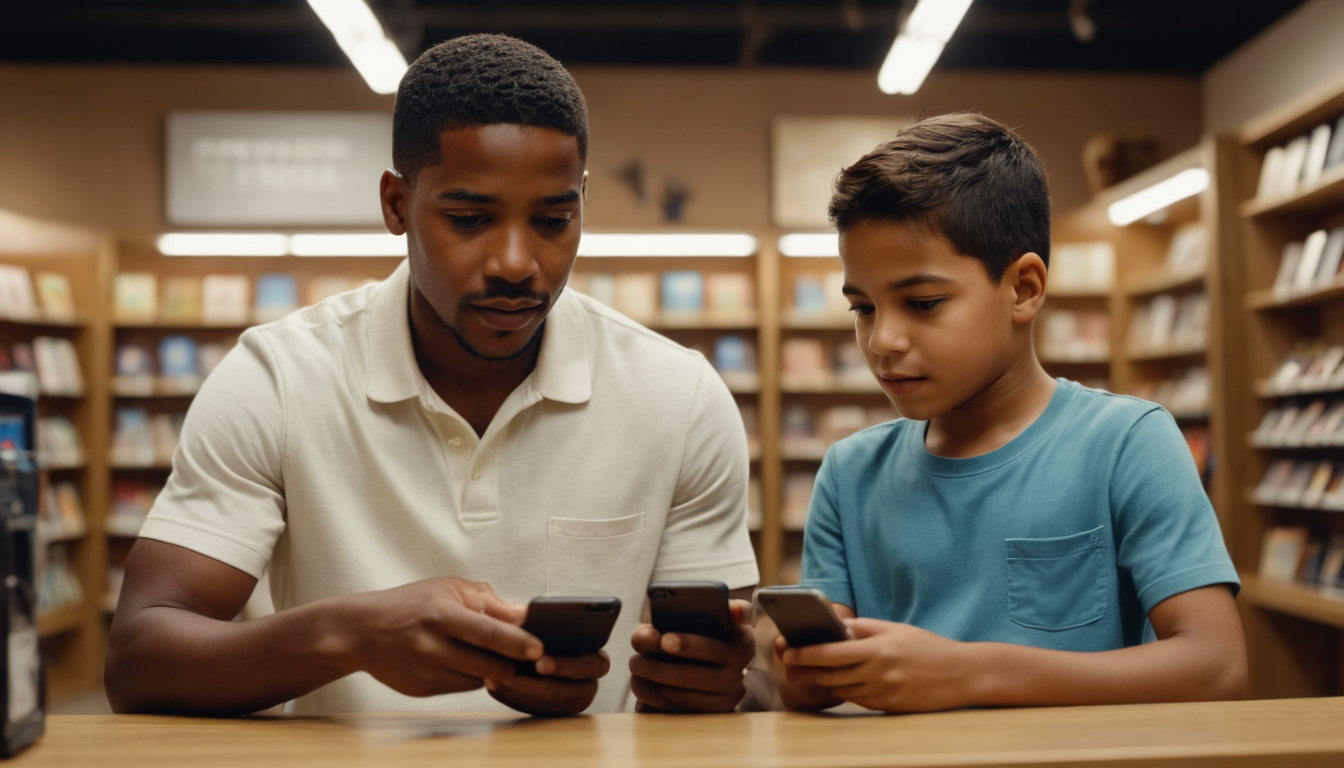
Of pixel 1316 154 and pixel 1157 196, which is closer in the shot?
pixel 1316 154

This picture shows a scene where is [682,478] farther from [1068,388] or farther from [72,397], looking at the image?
[72,397]

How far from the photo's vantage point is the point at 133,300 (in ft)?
19.1

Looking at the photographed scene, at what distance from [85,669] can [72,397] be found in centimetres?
155

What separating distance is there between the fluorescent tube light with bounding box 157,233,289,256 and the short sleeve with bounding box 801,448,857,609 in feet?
17.1

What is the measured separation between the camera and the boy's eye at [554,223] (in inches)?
52.2

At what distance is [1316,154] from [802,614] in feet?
14.2

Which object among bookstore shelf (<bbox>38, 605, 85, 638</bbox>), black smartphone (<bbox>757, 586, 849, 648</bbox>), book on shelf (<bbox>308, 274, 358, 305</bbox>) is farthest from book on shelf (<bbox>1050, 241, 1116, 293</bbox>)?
bookstore shelf (<bbox>38, 605, 85, 638</bbox>)

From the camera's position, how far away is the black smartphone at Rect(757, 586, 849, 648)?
91 centimetres

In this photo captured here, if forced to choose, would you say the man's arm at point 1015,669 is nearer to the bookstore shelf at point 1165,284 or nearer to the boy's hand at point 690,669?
the boy's hand at point 690,669

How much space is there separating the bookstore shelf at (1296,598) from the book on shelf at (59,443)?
603cm

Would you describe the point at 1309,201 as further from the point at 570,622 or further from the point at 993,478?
the point at 570,622

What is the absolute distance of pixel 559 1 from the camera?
20.7 ft

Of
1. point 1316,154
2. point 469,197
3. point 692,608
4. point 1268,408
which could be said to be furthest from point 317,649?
point 1268,408

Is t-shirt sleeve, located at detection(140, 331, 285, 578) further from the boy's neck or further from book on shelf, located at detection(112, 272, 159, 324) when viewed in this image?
book on shelf, located at detection(112, 272, 159, 324)
